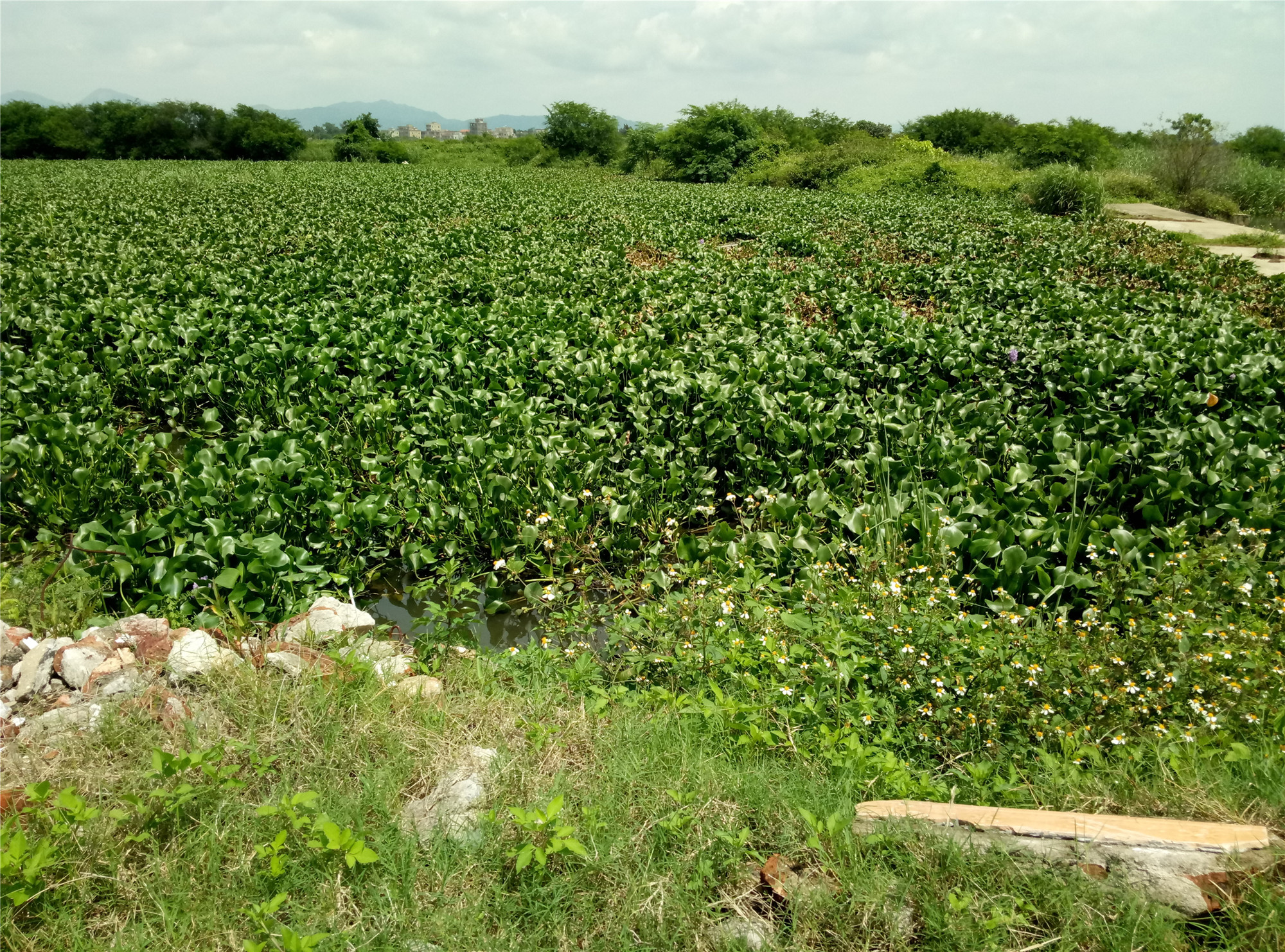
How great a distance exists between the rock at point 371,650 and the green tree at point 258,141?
52.8m

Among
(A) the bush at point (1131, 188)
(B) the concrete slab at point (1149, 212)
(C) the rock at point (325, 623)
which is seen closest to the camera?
(C) the rock at point (325, 623)

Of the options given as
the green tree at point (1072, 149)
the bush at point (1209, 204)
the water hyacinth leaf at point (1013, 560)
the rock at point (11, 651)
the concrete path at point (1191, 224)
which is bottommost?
the rock at point (11, 651)

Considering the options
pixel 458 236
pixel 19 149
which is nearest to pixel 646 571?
pixel 458 236

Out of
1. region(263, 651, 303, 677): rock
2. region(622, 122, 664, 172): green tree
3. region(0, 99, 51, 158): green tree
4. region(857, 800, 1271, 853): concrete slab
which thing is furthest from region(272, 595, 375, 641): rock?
region(0, 99, 51, 158): green tree

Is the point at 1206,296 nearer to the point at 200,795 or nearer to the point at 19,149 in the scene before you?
the point at 200,795

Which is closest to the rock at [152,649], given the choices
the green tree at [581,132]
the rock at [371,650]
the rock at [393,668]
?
the rock at [371,650]

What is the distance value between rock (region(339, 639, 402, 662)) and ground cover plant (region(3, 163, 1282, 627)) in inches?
26.8

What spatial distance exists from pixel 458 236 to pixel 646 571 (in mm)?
10838

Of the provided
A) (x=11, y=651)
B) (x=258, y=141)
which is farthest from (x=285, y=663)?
(x=258, y=141)

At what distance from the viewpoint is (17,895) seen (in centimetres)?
195

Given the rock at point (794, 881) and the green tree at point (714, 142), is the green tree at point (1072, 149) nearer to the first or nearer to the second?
the green tree at point (714, 142)

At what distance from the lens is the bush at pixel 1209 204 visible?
20641 mm

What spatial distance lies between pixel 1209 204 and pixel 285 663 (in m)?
26.5

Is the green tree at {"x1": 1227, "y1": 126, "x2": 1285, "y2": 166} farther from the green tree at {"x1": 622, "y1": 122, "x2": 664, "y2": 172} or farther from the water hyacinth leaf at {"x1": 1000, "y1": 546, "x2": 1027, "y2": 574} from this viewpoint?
the water hyacinth leaf at {"x1": 1000, "y1": 546, "x2": 1027, "y2": 574}
